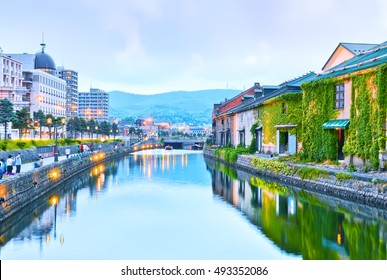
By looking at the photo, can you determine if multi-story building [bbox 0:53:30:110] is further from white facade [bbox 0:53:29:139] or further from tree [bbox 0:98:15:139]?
tree [bbox 0:98:15:139]

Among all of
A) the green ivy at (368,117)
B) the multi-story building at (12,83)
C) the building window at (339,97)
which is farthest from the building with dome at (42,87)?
the green ivy at (368,117)

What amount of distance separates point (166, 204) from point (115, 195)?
667cm

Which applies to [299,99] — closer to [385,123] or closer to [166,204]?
[385,123]

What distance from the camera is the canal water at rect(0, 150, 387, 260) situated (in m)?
19.9

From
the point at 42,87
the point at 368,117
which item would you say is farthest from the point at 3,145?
the point at 42,87

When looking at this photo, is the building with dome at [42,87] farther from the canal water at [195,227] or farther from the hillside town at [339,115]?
the canal water at [195,227]

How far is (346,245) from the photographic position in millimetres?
20969

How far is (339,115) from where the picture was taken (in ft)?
129

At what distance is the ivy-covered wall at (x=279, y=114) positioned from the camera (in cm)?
5109

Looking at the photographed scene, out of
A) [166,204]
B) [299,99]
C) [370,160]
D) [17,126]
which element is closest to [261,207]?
[166,204]

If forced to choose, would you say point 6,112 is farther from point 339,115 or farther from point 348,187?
point 348,187

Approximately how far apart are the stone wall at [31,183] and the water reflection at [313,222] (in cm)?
1370

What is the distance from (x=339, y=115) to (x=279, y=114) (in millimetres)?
14994

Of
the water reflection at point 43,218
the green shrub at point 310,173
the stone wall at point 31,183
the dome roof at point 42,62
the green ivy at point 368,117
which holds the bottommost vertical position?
the water reflection at point 43,218
